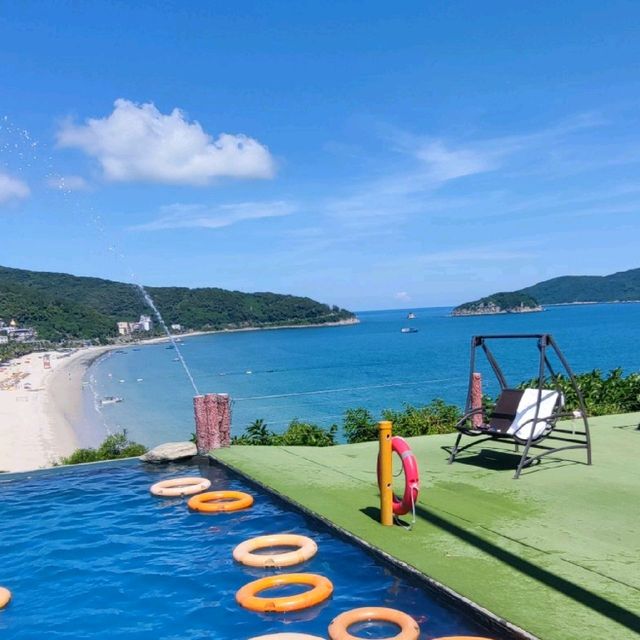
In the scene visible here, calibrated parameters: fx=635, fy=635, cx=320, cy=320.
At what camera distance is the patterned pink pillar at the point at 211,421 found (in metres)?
10.8

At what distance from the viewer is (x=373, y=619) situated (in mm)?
4637

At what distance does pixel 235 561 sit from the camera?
239 inches

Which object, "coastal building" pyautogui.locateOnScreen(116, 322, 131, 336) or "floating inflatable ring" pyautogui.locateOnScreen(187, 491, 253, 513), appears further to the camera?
"coastal building" pyautogui.locateOnScreen(116, 322, 131, 336)

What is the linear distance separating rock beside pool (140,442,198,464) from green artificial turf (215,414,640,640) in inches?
41.3

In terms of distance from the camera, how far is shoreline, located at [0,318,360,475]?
31.0m

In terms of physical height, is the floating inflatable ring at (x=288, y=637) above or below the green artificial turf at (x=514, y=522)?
below

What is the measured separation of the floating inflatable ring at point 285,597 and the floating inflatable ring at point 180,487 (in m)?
3.39

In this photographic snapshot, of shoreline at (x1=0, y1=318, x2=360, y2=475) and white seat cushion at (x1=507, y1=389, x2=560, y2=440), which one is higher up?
white seat cushion at (x1=507, y1=389, x2=560, y2=440)

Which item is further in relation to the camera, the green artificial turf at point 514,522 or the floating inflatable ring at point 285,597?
the floating inflatable ring at point 285,597

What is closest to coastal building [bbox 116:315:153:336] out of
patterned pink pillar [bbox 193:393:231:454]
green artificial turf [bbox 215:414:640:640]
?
patterned pink pillar [bbox 193:393:231:454]

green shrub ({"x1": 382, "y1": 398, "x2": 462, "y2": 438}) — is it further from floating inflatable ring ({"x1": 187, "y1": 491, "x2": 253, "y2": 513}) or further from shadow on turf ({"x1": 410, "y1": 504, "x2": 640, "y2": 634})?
shadow on turf ({"x1": 410, "y1": 504, "x2": 640, "y2": 634})

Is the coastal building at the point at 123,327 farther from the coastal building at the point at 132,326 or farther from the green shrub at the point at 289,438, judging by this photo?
the green shrub at the point at 289,438

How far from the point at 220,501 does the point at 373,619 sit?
404 centimetres

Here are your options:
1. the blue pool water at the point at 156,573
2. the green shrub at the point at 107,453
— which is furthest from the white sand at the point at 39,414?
the blue pool water at the point at 156,573
